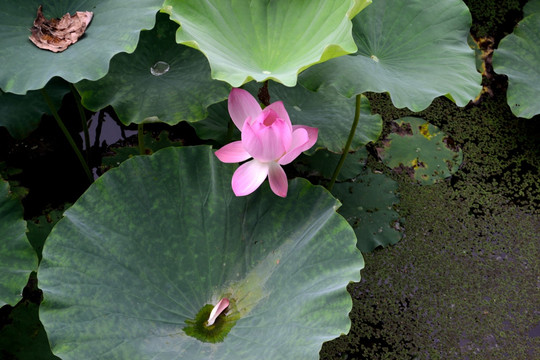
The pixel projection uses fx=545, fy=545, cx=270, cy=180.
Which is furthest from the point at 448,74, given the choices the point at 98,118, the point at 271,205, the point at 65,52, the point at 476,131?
the point at 98,118

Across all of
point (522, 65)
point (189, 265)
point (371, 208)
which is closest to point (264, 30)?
point (189, 265)

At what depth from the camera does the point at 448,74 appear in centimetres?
161

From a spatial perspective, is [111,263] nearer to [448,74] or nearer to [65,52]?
[65,52]

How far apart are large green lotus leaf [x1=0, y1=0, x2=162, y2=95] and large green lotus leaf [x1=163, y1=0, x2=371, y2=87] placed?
129mm

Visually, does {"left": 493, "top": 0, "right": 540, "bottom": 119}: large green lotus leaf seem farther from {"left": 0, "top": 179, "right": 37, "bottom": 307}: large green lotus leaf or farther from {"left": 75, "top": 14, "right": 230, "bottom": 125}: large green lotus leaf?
{"left": 0, "top": 179, "right": 37, "bottom": 307}: large green lotus leaf

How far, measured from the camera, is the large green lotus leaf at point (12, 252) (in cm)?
139

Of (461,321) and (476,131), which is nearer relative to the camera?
(461,321)

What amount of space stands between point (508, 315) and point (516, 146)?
30.4 inches

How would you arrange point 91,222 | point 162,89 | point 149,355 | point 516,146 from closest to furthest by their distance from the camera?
point 149,355, point 91,222, point 162,89, point 516,146

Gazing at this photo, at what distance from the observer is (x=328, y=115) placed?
190 centimetres

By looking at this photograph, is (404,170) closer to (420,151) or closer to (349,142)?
(420,151)

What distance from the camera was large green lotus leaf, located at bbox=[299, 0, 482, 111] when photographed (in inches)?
59.8

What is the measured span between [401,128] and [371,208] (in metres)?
0.45

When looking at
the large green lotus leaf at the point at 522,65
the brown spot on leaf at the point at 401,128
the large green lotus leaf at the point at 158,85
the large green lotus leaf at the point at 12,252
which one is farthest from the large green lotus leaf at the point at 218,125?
the large green lotus leaf at the point at 522,65
